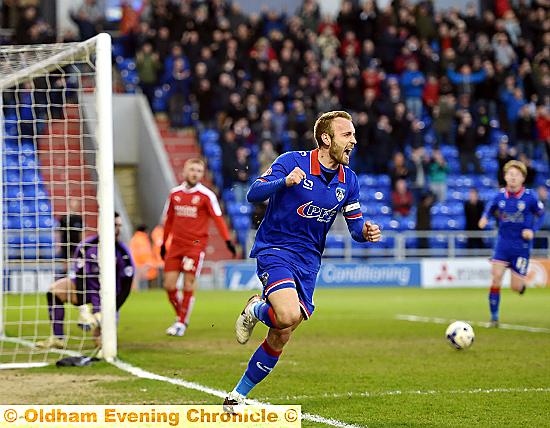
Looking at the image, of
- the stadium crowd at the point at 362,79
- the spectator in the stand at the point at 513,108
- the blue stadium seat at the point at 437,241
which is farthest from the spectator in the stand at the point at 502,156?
the blue stadium seat at the point at 437,241

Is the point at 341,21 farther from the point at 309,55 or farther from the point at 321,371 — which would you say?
the point at 321,371

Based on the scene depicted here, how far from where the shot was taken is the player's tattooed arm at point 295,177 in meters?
6.79

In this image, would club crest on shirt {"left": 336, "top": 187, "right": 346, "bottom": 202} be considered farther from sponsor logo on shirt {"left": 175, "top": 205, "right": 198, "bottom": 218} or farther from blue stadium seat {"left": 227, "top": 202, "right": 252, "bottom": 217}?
blue stadium seat {"left": 227, "top": 202, "right": 252, "bottom": 217}

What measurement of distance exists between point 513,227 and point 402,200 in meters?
11.9

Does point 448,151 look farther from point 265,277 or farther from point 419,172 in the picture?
point 265,277

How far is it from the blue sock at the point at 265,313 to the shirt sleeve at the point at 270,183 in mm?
689

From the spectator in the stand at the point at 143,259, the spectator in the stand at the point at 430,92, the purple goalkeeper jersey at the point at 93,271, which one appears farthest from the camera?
the spectator in the stand at the point at 430,92

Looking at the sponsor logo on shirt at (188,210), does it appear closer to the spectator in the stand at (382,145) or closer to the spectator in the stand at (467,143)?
the spectator in the stand at (382,145)

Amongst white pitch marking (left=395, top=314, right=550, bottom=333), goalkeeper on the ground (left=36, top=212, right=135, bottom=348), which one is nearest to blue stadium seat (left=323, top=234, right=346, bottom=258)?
white pitch marking (left=395, top=314, right=550, bottom=333)

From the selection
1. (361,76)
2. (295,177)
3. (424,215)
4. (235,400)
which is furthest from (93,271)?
(361,76)

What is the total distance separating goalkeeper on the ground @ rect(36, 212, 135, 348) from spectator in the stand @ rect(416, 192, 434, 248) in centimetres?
1470

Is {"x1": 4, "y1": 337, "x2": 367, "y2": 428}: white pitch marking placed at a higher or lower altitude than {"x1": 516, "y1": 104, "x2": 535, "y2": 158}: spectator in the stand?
lower

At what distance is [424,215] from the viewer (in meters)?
26.5

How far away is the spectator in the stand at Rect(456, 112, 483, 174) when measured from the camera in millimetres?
28266
